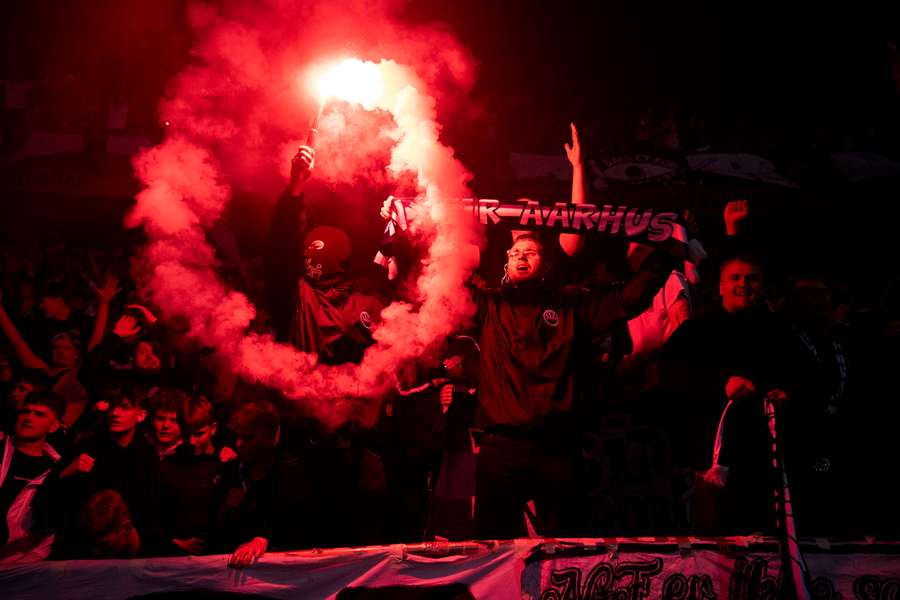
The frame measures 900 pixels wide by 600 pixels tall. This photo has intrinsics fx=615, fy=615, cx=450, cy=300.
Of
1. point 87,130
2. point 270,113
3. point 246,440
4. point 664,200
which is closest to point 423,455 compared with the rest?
point 246,440

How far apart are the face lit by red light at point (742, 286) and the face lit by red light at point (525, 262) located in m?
1.32

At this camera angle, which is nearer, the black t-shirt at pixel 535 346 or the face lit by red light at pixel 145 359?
the black t-shirt at pixel 535 346

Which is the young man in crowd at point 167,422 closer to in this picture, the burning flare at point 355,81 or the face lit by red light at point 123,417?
the face lit by red light at point 123,417

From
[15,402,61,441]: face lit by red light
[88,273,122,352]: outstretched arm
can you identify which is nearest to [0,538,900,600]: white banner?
[15,402,61,441]: face lit by red light

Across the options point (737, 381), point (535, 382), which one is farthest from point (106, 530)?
point (737, 381)

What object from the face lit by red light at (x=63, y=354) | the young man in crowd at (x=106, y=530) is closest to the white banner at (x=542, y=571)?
the young man in crowd at (x=106, y=530)

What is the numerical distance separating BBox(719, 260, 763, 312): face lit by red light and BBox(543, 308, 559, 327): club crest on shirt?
1220mm

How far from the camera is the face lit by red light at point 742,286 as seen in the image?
4.27m

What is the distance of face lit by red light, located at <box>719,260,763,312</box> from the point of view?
14.0ft

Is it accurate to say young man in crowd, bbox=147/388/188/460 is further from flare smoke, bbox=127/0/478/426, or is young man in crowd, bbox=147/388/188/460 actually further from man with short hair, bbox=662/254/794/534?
man with short hair, bbox=662/254/794/534

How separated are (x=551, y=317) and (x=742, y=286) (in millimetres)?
1356

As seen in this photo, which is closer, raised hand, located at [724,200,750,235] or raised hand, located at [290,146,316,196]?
raised hand, located at [290,146,316,196]

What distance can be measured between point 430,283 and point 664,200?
5901mm

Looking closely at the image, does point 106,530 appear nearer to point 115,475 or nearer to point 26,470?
point 115,475
